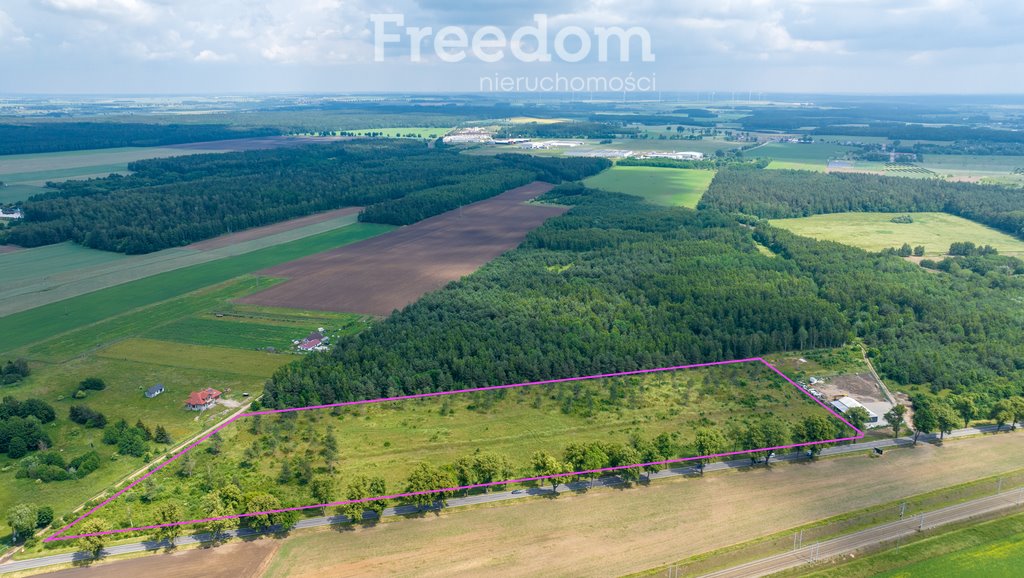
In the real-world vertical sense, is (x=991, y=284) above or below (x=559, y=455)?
above

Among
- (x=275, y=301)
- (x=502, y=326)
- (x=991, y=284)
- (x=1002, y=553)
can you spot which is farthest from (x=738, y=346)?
(x=275, y=301)

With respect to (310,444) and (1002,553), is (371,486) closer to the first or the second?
(310,444)

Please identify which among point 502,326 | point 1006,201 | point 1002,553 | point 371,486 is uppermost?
point 1006,201

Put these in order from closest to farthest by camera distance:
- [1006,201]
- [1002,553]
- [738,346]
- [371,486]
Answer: [1002,553] < [371,486] < [738,346] < [1006,201]

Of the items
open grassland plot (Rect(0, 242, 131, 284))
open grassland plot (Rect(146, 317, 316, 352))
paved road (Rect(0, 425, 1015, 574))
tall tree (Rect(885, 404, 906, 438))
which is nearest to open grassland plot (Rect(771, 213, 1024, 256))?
tall tree (Rect(885, 404, 906, 438))

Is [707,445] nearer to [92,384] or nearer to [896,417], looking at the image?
[896,417]

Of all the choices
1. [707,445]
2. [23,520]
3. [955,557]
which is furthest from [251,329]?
[955,557]
